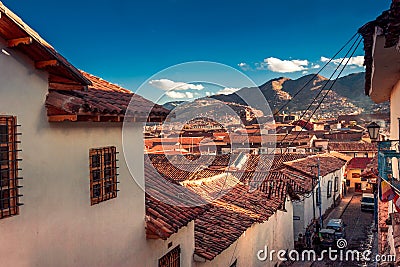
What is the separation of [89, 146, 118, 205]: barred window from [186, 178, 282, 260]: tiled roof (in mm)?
4004

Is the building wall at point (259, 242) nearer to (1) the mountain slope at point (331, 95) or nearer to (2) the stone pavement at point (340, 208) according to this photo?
(2) the stone pavement at point (340, 208)

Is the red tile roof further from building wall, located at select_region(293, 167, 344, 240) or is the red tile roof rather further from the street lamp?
the street lamp

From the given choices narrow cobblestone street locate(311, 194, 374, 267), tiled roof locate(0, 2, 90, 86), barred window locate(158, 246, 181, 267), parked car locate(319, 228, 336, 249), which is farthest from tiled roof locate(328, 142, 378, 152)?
tiled roof locate(0, 2, 90, 86)

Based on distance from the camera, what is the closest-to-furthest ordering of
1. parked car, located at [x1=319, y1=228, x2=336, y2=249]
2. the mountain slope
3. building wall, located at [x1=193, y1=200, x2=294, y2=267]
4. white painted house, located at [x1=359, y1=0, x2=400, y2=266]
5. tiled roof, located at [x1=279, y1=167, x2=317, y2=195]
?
white painted house, located at [x1=359, y1=0, x2=400, y2=266] → building wall, located at [x1=193, y1=200, x2=294, y2=267] → parked car, located at [x1=319, y1=228, x2=336, y2=249] → tiled roof, located at [x1=279, y1=167, x2=317, y2=195] → the mountain slope

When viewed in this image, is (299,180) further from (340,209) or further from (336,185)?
(336,185)

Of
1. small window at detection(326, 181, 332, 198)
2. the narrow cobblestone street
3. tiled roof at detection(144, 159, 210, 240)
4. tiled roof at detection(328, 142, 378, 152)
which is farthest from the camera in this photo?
tiled roof at detection(328, 142, 378, 152)

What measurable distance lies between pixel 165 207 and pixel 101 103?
3.20m

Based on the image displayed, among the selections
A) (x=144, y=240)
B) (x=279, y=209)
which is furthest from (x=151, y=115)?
(x=279, y=209)

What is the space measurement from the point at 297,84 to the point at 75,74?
122 m

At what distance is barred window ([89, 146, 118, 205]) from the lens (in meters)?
6.02

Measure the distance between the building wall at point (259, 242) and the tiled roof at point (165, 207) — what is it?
6.33 ft

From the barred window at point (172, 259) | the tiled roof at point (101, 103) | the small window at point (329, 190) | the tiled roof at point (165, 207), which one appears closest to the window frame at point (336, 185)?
the small window at point (329, 190)

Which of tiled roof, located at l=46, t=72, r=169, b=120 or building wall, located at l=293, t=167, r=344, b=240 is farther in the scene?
building wall, located at l=293, t=167, r=344, b=240

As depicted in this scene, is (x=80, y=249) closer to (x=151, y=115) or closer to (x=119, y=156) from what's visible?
(x=119, y=156)
